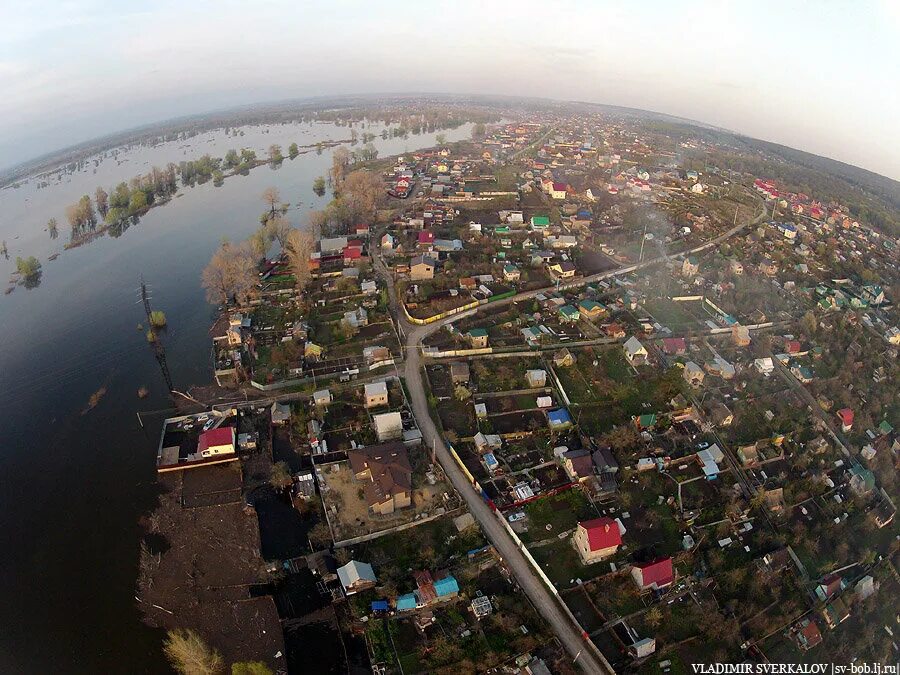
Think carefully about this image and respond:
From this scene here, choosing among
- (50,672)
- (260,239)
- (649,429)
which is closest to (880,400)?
(649,429)

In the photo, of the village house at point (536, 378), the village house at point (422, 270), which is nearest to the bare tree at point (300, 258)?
the village house at point (422, 270)

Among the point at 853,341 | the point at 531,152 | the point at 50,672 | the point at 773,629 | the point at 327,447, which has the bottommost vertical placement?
the point at 50,672

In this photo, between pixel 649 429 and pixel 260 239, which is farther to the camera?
pixel 260 239

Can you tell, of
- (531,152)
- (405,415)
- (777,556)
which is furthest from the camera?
(531,152)

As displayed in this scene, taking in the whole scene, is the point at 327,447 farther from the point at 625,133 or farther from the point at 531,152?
the point at 625,133

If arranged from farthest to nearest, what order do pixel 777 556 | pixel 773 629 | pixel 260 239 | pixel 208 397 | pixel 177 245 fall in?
pixel 177 245, pixel 260 239, pixel 208 397, pixel 777 556, pixel 773 629

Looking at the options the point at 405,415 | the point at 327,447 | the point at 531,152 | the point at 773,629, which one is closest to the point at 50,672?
the point at 327,447

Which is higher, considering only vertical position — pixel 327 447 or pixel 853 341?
pixel 853 341

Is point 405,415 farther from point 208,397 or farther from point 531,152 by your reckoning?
point 531,152
